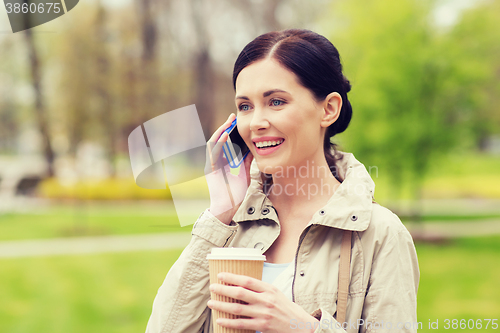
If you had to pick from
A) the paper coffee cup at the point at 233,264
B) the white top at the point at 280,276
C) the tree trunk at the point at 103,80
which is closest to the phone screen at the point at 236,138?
the white top at the point at 280,276

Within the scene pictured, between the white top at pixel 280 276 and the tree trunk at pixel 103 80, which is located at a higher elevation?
the tree trunk at pixel 103 80

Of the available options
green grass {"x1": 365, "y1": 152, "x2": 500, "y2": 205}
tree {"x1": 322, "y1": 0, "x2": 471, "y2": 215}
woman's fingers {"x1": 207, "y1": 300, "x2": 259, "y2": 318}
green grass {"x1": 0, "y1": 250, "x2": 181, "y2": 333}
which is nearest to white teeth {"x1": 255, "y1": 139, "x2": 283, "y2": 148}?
woman's fingers {"x1": 207, "y1": 300, "x2": 259, "y2": 318}

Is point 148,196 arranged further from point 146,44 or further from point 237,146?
point 237,146

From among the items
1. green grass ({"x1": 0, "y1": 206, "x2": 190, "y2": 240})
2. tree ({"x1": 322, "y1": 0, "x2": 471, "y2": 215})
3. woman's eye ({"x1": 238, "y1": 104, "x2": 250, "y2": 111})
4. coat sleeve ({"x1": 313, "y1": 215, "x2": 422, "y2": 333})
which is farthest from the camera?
green grass ({"x1": 0, "y1": 206, "x2": 190, "y2": 240})

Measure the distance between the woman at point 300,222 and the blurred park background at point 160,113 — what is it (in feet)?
14.7

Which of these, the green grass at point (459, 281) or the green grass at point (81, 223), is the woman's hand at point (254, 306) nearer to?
the green grass at point (459, 281)

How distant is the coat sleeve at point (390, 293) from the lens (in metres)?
1.57

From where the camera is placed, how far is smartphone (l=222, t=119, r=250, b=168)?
1.91m

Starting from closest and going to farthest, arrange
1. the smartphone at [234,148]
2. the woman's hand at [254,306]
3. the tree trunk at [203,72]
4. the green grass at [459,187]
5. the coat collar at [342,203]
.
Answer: the woman's hand at [254,306] < the coat collar at [342,203] < the smartphone at [234,148] < the tree trunk at [203,72] < the green grass at [459,187]

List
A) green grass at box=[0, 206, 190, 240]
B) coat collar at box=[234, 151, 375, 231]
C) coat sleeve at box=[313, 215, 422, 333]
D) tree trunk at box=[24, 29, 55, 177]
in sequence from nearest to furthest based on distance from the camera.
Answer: coat sleeve at box=[313, 215, 422, 333], coat collar at box=[234, 151, 375, 231], green grass at box=[0, 206, 190, 240], tree trunk at box=[24, 29, 55, 177]

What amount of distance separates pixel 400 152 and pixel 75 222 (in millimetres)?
8388

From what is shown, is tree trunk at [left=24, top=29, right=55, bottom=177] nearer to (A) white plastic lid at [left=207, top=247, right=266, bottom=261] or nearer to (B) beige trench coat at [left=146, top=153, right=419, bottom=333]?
(B) beige trench coat at [left=146, top=153, right=419, bottom=333]

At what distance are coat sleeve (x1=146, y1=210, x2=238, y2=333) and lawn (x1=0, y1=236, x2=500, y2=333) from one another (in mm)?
4348

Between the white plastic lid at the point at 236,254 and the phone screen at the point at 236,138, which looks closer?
the white plastic lid at the point at 236,254
